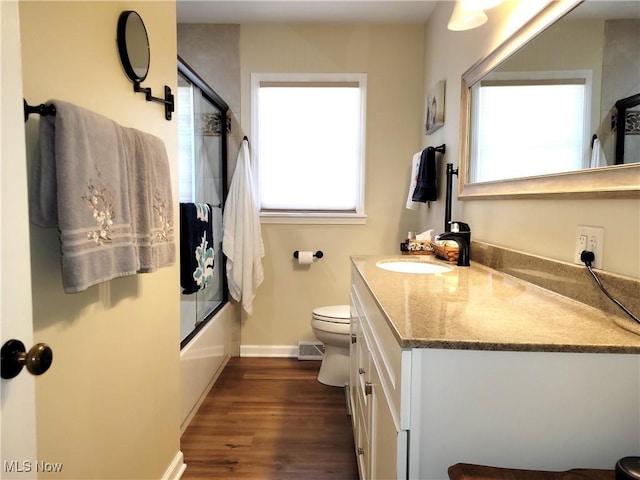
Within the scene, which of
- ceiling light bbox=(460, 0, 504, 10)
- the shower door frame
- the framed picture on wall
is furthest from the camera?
the framed picture on wall

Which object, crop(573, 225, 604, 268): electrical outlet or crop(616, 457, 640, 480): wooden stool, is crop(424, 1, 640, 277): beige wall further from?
crop(616, 457, 640, 480): wooden stool

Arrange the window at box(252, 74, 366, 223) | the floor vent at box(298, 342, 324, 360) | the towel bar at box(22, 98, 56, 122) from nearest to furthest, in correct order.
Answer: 1. the towel bar at box(22, 98, 56, 122)
2. the window at box(252, 74, 366, 223)
3. the floor vent at box(298, 342, 324, 360)

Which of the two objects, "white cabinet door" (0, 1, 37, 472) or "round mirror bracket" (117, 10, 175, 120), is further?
"round mirror bracket" (117, 10, 175, 120)

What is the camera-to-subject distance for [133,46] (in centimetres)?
123

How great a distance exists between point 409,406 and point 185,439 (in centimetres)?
157

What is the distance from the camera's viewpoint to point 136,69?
1.25 metres

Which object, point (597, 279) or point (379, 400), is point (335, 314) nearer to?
point (379, 400)

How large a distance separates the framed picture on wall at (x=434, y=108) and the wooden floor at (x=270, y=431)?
180 cm

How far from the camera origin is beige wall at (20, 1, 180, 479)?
886mm

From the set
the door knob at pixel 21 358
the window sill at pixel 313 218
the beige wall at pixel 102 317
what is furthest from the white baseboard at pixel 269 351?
the door knob at pixel 21 358

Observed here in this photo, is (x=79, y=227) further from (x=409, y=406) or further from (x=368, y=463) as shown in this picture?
(x=368, y=463)

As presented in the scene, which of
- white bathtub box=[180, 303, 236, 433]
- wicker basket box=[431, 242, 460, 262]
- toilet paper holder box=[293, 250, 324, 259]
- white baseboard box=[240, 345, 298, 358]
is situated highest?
wicker basket box=[431, 242, 460, 262]

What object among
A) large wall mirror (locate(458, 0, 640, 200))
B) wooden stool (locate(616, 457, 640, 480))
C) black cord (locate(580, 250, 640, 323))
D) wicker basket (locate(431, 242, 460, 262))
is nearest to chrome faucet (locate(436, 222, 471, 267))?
wicker basket (locate(431, 242, 460, 262))

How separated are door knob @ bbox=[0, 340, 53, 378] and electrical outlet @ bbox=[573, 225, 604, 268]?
128 centimetres
